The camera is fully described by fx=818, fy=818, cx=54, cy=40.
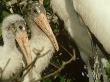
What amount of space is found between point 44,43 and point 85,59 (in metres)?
0.59

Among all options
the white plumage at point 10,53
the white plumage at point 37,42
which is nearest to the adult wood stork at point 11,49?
the white plumage at point 10,53

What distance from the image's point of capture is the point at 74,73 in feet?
30.0

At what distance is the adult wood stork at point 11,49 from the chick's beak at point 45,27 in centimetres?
20

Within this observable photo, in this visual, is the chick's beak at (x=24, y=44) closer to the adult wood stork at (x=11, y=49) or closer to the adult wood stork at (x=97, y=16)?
the adult wood stork at (x=11, y=49)

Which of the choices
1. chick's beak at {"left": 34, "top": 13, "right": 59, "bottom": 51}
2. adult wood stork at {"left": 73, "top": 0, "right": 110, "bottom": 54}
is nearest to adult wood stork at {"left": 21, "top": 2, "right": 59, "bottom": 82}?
chick's beak at {"left": 34, "top": 13, "right": 59, "bottom": 51}

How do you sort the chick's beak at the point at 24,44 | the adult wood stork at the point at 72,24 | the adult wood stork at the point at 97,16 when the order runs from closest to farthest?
the adult wood stork at the point at 97,16 → the chick's beak at the point at 24,44 → the adult wood stork at the point at 72,24

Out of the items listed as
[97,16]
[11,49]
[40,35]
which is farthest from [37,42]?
[97,16]

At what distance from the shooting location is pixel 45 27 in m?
8.41

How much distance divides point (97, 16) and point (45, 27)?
712mm

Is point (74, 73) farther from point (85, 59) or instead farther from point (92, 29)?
point (92, 29)

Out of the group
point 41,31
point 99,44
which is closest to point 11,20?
point 41,31

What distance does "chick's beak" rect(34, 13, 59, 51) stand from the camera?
827 cm

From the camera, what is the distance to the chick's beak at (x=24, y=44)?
8.12 m

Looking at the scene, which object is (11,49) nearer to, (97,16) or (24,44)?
(24,44)
